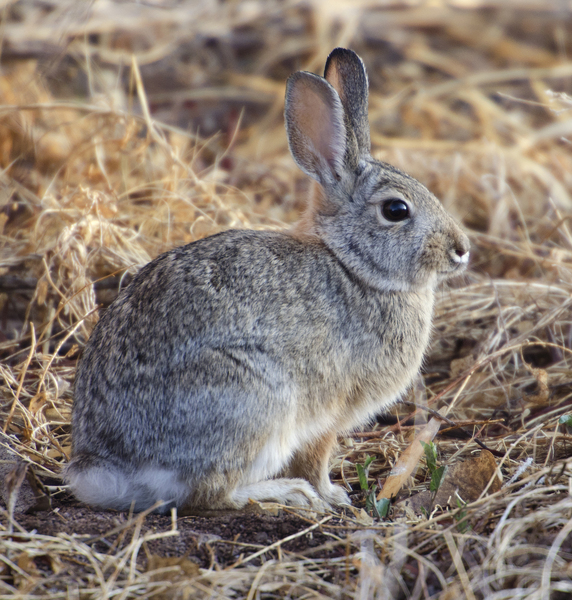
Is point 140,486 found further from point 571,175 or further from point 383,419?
point 571,175

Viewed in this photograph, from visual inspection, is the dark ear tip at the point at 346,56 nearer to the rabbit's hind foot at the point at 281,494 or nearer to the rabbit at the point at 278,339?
the rabbit at the point at 278,339

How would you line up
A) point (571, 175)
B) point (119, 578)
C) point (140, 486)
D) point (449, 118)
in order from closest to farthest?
1. point (119, 578)
2. point (140, 486)
3. point (571, 175)
4. point (449, 118)

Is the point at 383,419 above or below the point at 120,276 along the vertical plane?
below

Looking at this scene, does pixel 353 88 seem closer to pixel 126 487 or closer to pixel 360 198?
pixel 360 198

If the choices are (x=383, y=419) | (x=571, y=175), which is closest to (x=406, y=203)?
(x=383, y=419)

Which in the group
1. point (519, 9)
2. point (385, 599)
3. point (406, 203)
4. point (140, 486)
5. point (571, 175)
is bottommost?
point (140, 486)

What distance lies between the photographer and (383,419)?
4.41 meters

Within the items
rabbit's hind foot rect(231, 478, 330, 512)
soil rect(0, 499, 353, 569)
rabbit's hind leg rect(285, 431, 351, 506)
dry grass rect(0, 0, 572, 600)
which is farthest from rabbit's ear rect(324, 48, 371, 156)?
soil rect(0, 499, 353, 569)

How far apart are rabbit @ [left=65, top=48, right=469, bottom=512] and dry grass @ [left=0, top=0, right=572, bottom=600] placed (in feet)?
1.38

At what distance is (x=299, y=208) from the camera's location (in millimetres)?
6145

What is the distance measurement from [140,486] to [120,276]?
162 cm

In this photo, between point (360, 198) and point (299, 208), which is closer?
point (360, 198)

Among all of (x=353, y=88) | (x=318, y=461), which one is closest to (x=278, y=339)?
(x=318, y=461)

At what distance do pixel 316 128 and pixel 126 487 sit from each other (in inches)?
81.5
